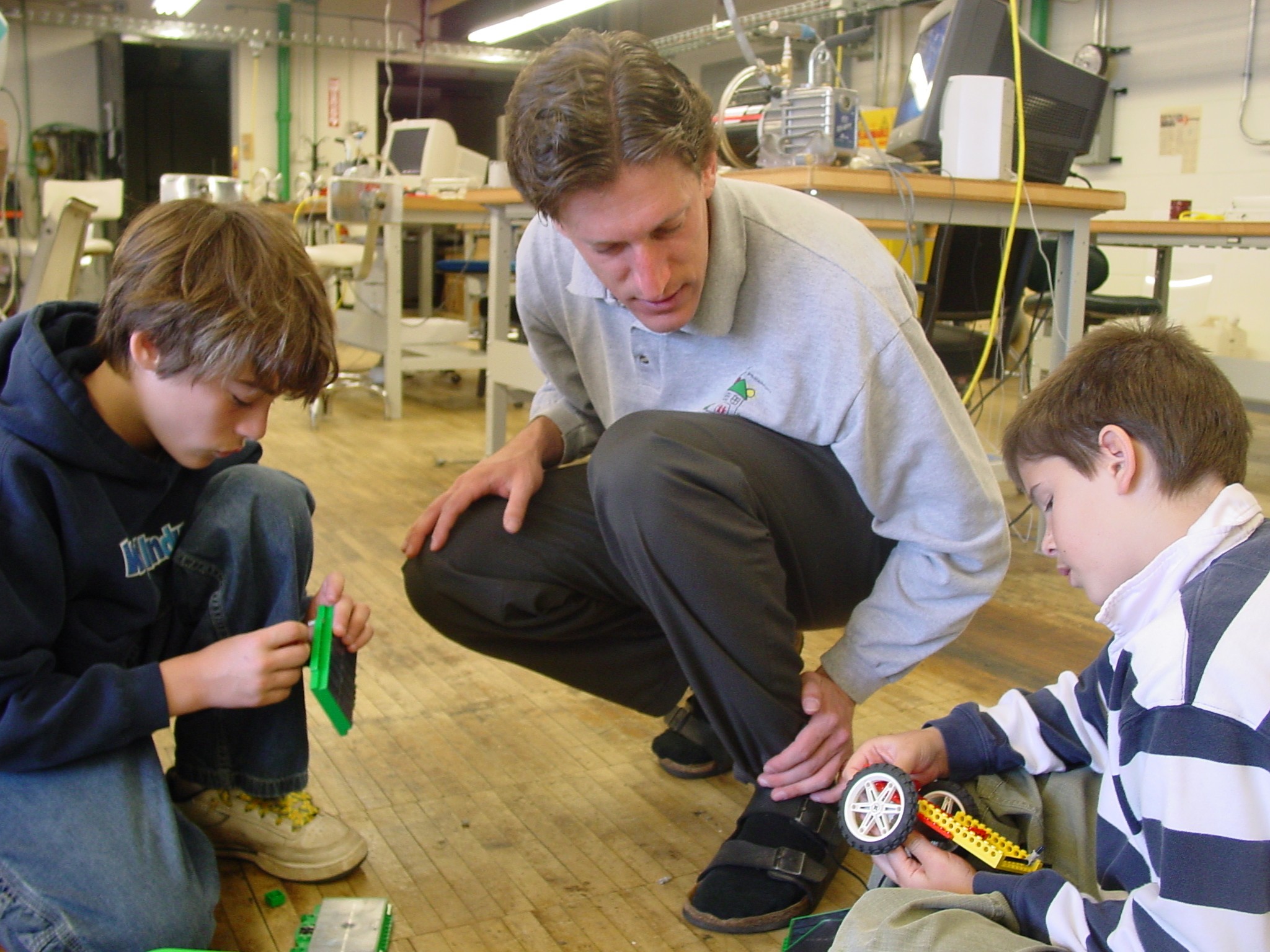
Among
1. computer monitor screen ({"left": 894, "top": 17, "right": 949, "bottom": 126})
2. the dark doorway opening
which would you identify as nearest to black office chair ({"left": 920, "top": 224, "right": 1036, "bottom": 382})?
computer monitor screen ({"left": 894, "top": 17, "right": 949, "bottom": 126})

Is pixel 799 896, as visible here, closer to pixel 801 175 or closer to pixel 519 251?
pixel 519 251

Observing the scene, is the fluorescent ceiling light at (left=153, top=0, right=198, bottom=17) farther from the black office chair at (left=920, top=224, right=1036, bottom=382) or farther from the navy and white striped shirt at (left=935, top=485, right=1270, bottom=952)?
the navy and white striped shirt at (left=935, top=485, right=1270, bottom=952)

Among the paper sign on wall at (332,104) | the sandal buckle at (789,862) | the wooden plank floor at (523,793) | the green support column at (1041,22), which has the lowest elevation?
the wooden plank floor at (523,793)

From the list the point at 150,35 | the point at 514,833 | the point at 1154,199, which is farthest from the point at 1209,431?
the point at 150,35

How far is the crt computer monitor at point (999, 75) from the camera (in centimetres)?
248

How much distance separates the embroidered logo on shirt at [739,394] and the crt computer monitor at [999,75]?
5.10 feet

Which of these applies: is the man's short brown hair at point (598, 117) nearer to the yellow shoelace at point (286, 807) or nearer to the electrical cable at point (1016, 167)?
the yellow shoelace at point (286, 807)

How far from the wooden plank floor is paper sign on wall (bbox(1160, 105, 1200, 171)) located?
421 centimetres

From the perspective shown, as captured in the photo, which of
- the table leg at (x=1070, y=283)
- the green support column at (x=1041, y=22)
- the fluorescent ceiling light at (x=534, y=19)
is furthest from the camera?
the fluorescent ceiling light at (x=534, y=19)

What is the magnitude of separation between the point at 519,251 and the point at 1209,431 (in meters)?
0.85

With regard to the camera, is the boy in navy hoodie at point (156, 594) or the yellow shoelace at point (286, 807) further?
the yellow shoelace at point (286, 807)

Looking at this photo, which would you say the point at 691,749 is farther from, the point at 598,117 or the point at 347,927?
the point at 598,117

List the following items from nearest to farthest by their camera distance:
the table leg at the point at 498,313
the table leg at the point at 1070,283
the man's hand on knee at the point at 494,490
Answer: the man's hand on knee at the point at 494,490
the table leg at the point at 1070,283
the table leg at the point at 498,313

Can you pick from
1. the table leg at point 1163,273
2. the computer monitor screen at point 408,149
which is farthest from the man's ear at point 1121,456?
the computer monitor screen at point 408,149
